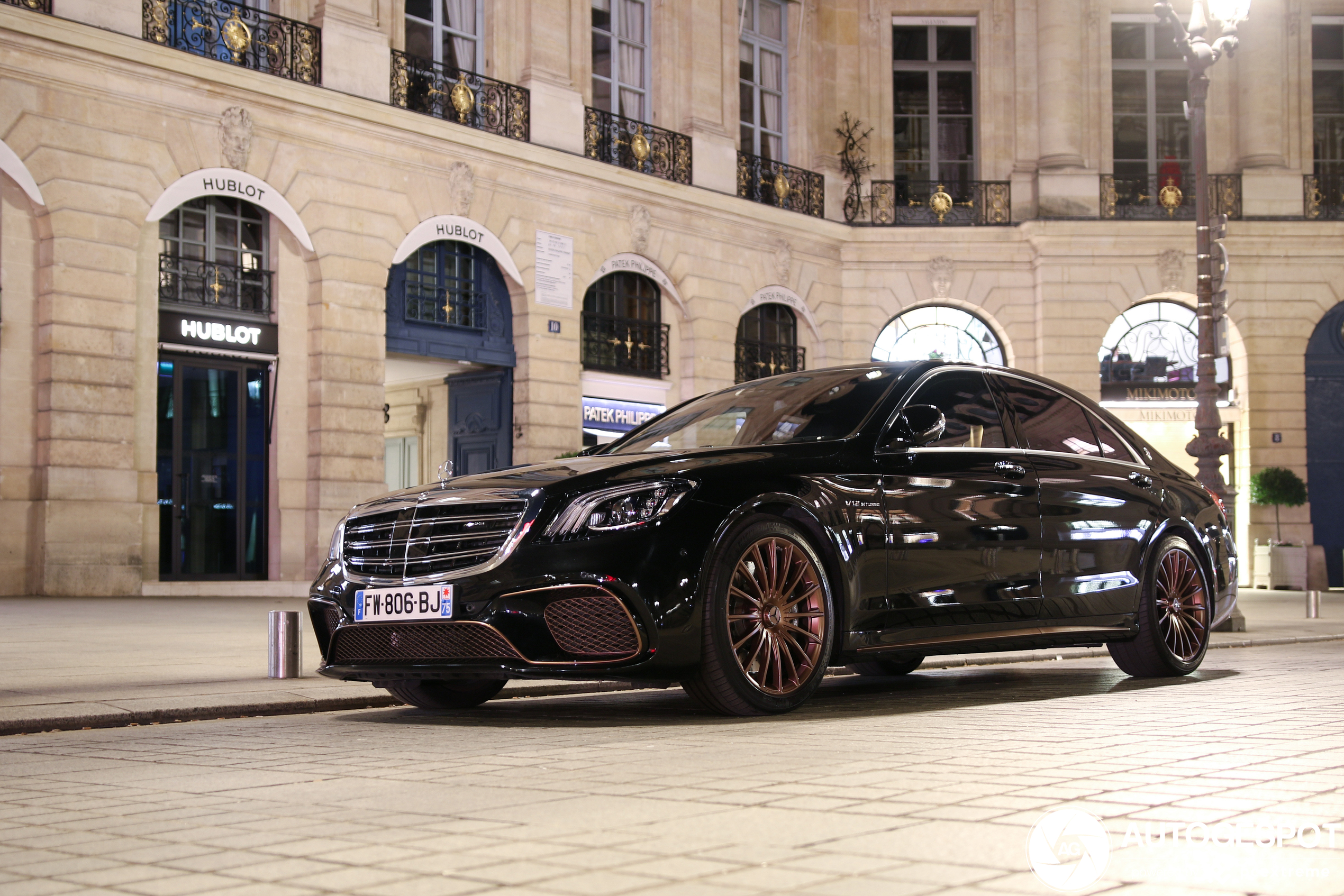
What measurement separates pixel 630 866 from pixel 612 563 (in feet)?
8.34

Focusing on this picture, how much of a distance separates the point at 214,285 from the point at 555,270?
567cm

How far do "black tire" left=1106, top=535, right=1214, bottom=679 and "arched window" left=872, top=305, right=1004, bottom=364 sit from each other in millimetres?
20448

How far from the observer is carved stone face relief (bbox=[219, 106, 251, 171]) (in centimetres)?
1842

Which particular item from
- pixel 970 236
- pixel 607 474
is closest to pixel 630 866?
pixel 607 474

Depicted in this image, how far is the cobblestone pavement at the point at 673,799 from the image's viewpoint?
118 inches

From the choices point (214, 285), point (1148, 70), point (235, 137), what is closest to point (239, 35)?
point (235, 137)

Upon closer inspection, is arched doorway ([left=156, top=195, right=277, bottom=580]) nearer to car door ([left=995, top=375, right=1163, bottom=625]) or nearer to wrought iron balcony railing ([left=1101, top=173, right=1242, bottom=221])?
car door ([left=995, top=375, right=1163, bottom=625])

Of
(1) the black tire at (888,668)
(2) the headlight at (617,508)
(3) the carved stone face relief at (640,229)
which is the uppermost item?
(3) the carved stone face relief at (640,229)

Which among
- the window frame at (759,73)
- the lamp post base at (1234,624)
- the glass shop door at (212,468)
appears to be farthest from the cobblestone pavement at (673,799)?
the window frame at (759,73)

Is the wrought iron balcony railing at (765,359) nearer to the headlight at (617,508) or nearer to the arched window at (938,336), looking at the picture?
the arched window at (938,336)

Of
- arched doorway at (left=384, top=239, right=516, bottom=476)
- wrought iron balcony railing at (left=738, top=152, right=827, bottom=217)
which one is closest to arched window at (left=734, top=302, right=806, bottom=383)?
wrought iron balcony railing at (left=738, top=152, right=827, bottom=217)

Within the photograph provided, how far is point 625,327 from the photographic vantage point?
2427 centimetres

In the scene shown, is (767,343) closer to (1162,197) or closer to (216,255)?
(1162,197)

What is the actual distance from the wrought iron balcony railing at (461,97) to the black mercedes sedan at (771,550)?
47.5ft
